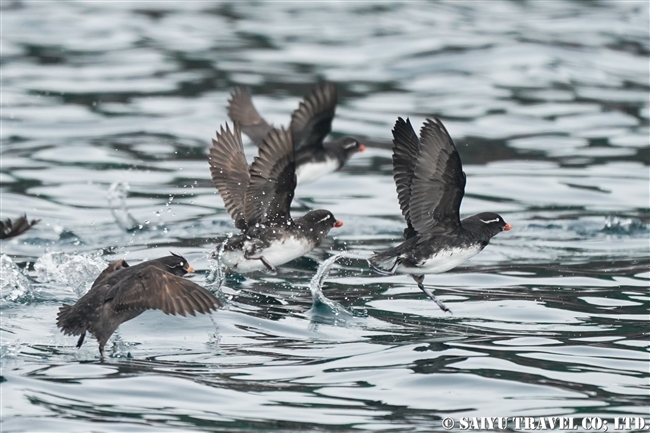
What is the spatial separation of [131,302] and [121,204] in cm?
714

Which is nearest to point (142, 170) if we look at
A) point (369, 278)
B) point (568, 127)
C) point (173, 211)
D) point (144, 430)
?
point (173, 211)

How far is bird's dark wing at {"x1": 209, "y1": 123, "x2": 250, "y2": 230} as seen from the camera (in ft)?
38.4

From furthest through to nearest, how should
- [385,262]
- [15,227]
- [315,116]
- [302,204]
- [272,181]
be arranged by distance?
1. [302,204]
2. [315,116]
3. [272,181]
4. [385,262]
5. [15,227]

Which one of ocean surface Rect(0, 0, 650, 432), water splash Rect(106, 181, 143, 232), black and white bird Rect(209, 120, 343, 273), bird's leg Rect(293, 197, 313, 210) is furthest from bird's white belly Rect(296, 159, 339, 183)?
black and white bird Rect(209, 120, 343, 273)

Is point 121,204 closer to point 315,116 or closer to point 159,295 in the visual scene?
point 315,116

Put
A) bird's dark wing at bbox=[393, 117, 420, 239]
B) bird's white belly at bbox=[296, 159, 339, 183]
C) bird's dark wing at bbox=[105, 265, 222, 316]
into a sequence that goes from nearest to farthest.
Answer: bird's dark wing at bbox=[105, 265, 222, 316], bird's dark wing at bbox=[393, 117, 420, 239], bird's white belly at bbox=[296, 159, 339, 183]

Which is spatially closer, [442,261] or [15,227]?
[15,227]

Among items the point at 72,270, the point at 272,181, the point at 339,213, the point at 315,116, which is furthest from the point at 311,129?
the point at 72,270

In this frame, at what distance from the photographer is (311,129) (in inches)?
576

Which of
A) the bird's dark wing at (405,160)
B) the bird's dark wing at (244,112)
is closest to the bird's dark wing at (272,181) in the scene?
the bird's dark wing at (405,160)

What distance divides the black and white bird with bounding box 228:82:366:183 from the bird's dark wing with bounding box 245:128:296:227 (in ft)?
8.40

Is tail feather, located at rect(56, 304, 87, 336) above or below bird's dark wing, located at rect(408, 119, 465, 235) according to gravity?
below

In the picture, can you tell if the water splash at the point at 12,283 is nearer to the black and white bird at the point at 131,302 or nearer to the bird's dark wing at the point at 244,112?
the black and white bird at the point at 131,302

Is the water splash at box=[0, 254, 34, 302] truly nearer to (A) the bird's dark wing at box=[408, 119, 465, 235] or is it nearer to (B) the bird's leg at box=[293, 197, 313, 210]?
(A) the bird's dark wing at box=[408, 119, 465, 235]
